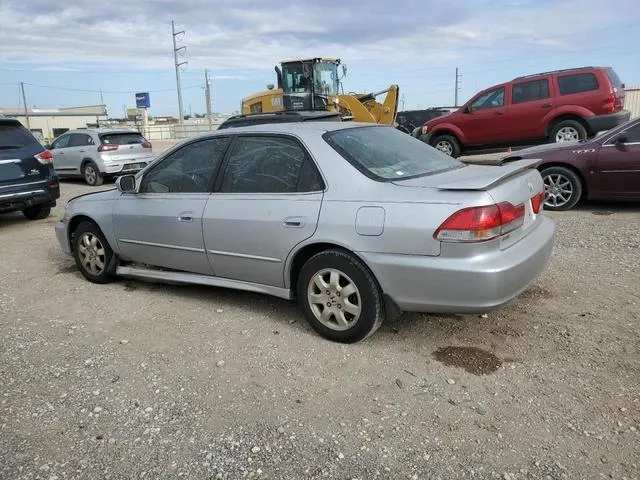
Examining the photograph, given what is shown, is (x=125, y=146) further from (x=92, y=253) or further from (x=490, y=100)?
(x=92, y=253)

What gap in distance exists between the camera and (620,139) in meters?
7.40

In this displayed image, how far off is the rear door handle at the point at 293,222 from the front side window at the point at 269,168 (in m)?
0.22

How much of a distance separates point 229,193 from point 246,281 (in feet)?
2.31

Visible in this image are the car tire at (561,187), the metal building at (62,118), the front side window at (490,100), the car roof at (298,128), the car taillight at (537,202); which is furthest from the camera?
the metal building at (62,118)

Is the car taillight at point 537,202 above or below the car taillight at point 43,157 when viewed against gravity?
below

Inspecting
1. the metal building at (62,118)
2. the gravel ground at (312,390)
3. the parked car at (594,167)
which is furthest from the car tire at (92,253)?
the metal building at (62,118)

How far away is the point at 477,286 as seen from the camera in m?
3.29

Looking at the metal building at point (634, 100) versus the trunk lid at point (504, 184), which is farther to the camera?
the metal building at point (634, 100)

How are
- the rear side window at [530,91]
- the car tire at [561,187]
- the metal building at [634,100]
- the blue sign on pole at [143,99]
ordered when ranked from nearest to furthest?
the car tire at [561,187]
the rear side window at [530,91]
the metal building at [634,100]
the blue sign on pole at [143,99]

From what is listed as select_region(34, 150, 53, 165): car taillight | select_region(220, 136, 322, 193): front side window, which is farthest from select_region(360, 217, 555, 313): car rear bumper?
select_region(34, 150, 53, 165): car taillight

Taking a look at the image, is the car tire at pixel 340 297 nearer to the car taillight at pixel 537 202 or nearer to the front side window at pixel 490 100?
the car taillight at pixel 537 202

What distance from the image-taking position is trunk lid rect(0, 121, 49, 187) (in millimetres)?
8234

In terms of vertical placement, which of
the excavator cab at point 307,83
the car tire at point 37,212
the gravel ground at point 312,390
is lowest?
the gravel ground at point 312,390

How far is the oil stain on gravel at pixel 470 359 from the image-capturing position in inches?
137
